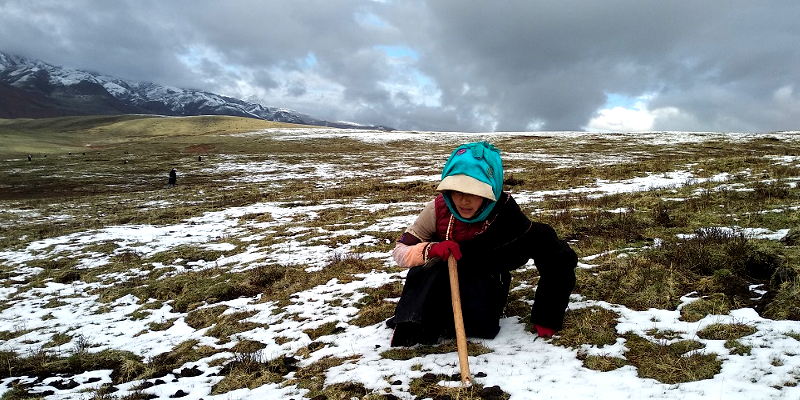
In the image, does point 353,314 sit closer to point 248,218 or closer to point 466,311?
point 466,311

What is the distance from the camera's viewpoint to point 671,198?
11961 millimetres

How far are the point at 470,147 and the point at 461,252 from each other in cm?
123

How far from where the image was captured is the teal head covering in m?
3.89

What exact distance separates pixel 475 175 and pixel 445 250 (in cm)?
88

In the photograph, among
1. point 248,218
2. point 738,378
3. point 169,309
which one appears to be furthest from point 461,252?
point 248,218

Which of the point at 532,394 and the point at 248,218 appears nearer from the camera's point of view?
the point at 532,394

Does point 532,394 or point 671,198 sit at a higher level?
point 671,198

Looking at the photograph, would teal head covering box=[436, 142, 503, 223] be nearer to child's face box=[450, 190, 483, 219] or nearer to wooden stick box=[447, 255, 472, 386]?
A: child's face box=[450, 190, 483, 219]

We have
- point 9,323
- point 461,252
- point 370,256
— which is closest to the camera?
point 461,252

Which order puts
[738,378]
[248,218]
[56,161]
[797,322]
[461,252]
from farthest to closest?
[56,161], [248,218], [461,252], [797,322], [738,378]

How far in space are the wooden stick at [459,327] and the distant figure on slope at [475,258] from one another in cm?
16

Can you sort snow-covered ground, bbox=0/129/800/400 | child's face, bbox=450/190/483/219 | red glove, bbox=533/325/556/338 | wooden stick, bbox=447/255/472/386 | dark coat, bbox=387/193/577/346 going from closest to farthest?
snow-covered ground, bbox=0/129/800/400 → wooden stick, bbox=447/255/472/386 → child's face, bbox=450/190/483/219 → dark coat, bbox=387/193/577/346 → red glove, bbox=533/325/556/338

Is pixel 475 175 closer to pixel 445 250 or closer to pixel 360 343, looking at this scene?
pixel 445 250

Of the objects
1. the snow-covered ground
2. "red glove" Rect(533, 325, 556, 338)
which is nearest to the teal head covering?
"red glove" Rect(533, 325, 556, 338)
